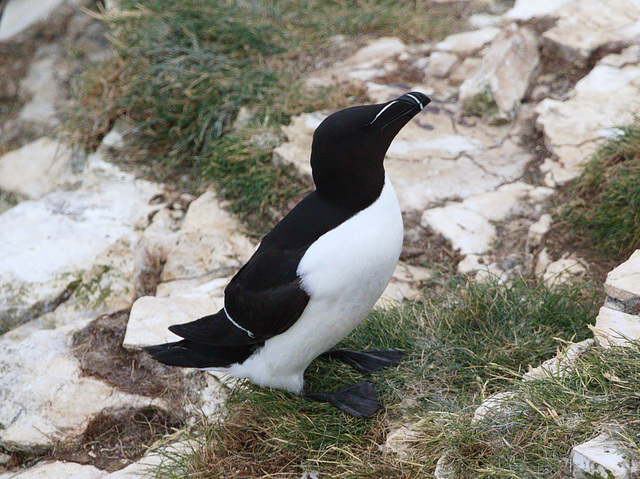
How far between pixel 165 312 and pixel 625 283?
2.21 meters

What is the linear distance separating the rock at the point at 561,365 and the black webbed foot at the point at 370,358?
0.61 m

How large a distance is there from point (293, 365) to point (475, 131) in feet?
8.23

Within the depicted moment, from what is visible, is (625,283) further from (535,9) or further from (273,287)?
(535,9)

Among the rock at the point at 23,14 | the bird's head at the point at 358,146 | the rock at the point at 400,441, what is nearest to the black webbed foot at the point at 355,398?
the rock at the point at 400,441

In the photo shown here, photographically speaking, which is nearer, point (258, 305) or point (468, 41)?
point (258, 305)

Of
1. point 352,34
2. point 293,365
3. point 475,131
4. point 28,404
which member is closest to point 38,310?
point 28,404

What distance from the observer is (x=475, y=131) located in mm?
4559

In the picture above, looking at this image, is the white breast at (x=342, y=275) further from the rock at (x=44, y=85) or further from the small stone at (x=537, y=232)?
the rock at (x=44, y=85)

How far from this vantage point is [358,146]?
7.86 ft

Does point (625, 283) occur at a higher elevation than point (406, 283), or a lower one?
higher

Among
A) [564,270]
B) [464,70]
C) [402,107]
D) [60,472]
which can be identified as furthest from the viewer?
[464,70]

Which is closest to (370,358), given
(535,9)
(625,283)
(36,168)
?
(625,283)

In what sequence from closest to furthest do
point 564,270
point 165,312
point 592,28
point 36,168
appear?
point 564,270 → point 165,312 → point 592,28 → point 36,168

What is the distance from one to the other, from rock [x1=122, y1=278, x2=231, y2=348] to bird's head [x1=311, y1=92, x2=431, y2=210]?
139 cm
